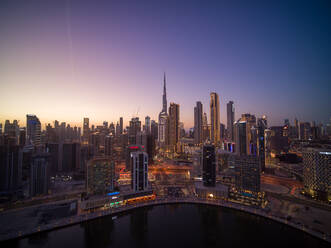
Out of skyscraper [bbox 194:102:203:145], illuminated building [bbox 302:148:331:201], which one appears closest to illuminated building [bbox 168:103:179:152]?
skyscraper [bbox 194:102:203:145]

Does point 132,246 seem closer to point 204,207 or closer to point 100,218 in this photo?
point 100,218

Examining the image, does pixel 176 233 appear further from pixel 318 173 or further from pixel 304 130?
pixel 304 130

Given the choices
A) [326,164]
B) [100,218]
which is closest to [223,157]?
[326,164]

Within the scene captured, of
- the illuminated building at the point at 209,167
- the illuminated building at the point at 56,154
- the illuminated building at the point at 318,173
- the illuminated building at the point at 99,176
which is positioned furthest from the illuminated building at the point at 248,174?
the illuminated building at the point at 56,154

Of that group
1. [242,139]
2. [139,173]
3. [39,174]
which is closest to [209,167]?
[139,173]

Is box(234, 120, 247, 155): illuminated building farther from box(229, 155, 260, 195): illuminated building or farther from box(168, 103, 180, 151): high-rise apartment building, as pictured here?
box(168, 103, 180, 151): high-rise apartment building
